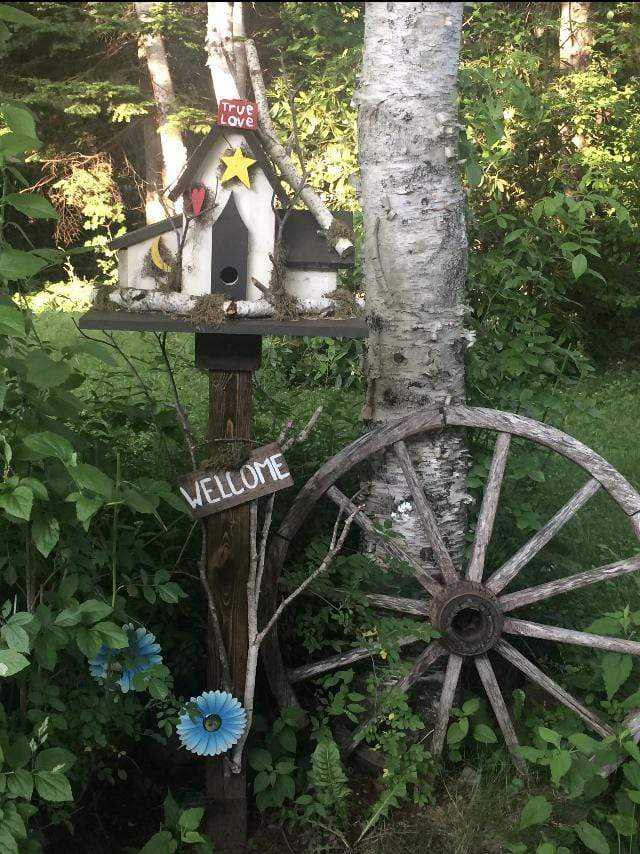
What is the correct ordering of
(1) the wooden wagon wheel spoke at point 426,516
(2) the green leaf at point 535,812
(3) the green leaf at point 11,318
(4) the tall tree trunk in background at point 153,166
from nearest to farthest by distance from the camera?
(3) the green leaf at point 11,318
(2) the green leaf at point 535,812
(1) the wooden wagon wheel spoke at point 426,516
(4) the tall tree trunk in background at point 153,166

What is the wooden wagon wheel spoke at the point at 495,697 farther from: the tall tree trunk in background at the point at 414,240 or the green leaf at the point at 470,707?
the tall tree trunk in background at the point at 414,240

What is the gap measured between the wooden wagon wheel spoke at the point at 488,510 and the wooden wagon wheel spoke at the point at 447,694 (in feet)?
0.86

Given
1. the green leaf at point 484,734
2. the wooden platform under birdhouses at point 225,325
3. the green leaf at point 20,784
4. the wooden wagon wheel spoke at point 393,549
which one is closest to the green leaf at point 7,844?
the green leaf at point 20,784

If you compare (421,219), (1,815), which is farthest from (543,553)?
(1,815)

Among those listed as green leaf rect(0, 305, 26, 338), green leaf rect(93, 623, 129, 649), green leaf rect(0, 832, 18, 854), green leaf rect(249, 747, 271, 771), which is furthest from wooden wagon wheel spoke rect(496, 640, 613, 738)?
green leaf rect(0, 305, 26, 338)

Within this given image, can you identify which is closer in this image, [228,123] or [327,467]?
[228,123]

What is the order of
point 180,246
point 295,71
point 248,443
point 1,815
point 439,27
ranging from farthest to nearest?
point 295,71, point 439,27, point 248,443, point 180,246, point 1,815

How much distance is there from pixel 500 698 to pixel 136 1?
2334mm

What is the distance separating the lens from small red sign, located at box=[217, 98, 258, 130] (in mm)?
2146

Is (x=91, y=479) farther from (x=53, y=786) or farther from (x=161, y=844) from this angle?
(x=161, y=844)

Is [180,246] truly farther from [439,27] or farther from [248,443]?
[439,27]

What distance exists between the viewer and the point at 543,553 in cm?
334

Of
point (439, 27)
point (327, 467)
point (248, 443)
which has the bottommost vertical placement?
point (327, 467)

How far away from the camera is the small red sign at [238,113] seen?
215cm
